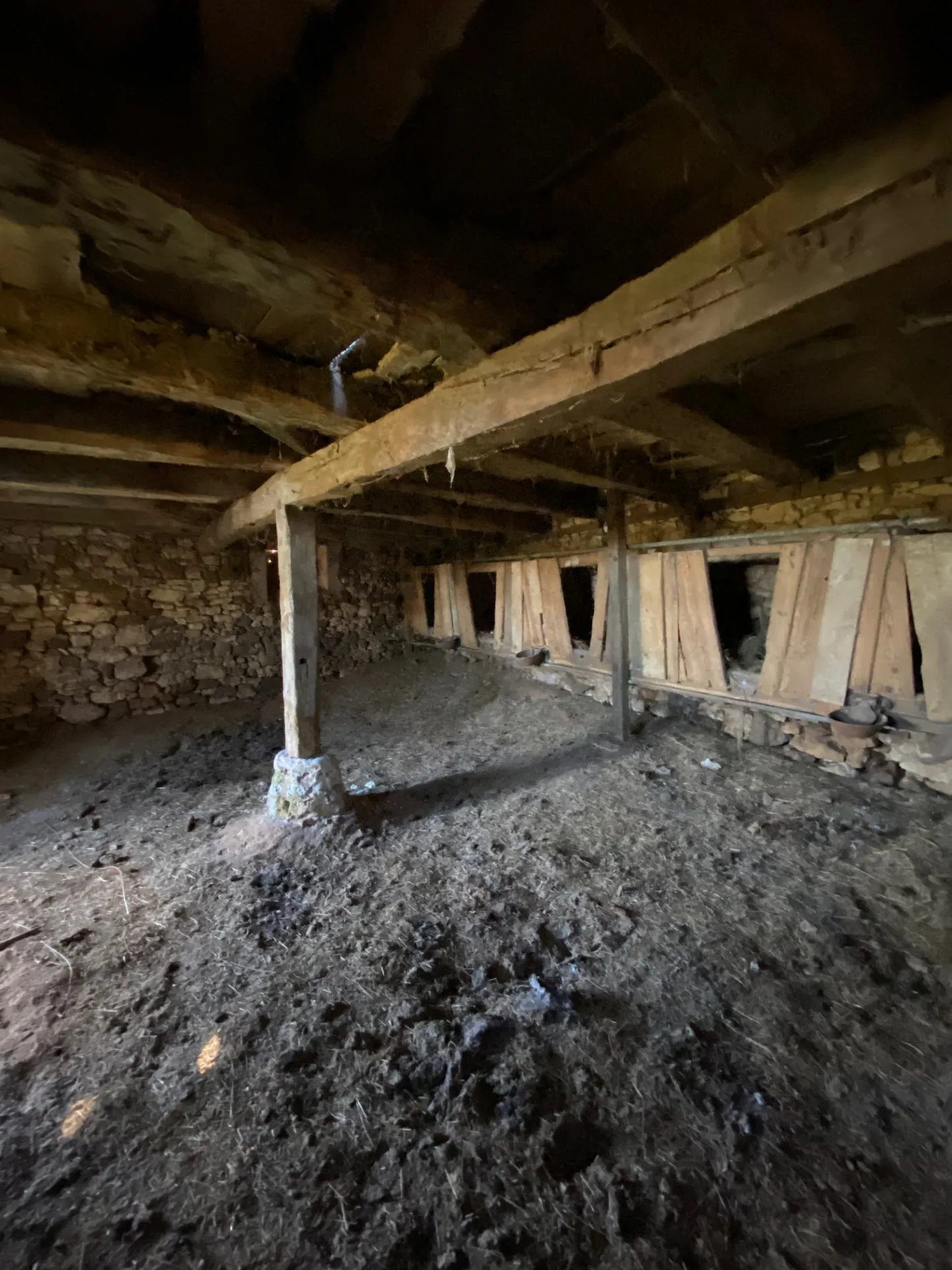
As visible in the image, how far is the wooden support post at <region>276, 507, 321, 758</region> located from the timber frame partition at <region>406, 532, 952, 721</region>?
2611 millimetres

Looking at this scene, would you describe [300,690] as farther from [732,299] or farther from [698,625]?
[698,625]

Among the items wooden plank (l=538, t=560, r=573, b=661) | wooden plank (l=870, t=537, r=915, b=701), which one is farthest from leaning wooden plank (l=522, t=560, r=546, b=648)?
wooden plank (l=870, t=537, r=915, b=701)

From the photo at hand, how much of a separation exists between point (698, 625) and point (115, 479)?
4.50 m

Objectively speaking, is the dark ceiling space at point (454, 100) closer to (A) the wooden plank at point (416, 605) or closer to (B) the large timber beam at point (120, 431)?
(B) the large timber beam at point (120, 431)

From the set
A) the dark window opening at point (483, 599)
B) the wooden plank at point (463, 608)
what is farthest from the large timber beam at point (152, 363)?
the dark window opening at point (483, 599)

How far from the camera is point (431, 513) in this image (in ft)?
15.0

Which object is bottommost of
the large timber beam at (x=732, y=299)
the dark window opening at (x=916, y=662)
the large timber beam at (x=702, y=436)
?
the dark window opening at (x=916, y=662)

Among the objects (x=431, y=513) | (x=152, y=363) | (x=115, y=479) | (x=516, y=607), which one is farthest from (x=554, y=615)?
(x=152, y=363)

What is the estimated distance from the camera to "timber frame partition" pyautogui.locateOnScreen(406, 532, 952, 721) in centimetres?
304

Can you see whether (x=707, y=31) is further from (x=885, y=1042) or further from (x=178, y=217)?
(x=885, y=1042)

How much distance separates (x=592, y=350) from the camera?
139 centimetres

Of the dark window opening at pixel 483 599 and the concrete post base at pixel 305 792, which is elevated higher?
the dark window opening at pixel 483 599

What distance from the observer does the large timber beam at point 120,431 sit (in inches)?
91.0

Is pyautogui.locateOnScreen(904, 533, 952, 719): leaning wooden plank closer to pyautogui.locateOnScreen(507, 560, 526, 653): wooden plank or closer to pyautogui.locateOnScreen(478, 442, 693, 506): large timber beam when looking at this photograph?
pyautogui.locateOnScreen(478, 442, 693, 506): large timber beam
